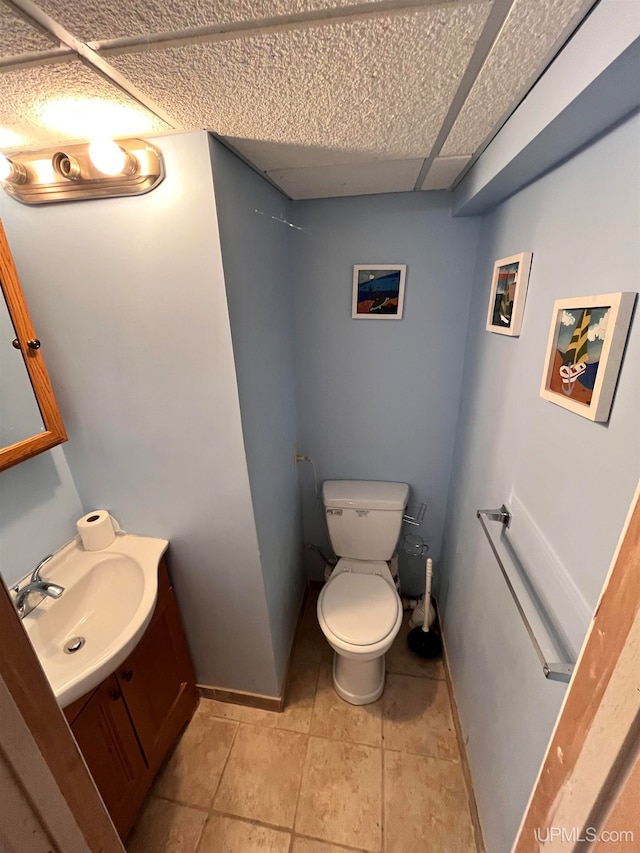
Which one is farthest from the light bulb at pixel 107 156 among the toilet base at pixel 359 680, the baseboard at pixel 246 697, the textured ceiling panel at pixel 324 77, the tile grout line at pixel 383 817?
the tile grout line at pixel 383 817

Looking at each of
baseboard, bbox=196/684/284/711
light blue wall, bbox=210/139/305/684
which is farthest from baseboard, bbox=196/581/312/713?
light blue wall, bbox=210/139/305/684

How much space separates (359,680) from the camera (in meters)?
1.56

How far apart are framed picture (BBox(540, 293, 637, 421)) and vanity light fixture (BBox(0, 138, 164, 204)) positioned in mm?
1101

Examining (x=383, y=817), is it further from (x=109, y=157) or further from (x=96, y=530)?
(x=109, y=157)

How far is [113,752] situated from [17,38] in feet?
5.89

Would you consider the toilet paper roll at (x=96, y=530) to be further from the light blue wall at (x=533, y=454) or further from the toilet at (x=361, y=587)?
the light blue wall at (x=533, y=454)

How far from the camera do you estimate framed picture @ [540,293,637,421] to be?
2.06 feet

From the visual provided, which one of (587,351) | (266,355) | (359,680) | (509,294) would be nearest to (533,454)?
(587,351)

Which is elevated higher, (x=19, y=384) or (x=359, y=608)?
(x=19, y=384)

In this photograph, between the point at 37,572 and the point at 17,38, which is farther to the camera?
the point at 37,572

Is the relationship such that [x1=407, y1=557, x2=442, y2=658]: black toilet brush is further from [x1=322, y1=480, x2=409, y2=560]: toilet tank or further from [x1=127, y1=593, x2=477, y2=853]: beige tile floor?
[x1=322, y1=480, x2=409, y2=560]: toilet tank

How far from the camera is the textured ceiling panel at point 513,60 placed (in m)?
0.52

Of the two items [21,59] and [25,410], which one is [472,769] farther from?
[21,59]

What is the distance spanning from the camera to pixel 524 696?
3.00 ft
